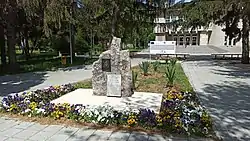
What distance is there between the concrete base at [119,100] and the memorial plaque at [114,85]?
178 mm

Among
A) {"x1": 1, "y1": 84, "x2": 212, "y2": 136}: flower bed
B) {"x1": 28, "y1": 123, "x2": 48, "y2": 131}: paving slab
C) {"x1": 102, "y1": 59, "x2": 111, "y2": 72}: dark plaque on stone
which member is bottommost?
{"x1": 28, "y1": 123, "x2": 48, "y2": 131}: paving slab

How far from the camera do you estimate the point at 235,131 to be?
15.1 ft

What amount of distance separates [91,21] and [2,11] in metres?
8.23

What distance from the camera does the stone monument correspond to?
6830 mm

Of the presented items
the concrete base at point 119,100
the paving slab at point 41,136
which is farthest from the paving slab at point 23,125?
the concrete base at point 119,100

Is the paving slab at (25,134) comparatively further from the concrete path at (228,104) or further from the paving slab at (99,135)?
the concrete path at (228,104)

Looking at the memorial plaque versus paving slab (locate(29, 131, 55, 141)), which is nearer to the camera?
paving slab (locate(29, 131, 55, 141))

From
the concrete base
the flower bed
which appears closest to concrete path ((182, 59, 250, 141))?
the flower bed

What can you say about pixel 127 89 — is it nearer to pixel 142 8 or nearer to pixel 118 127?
pixel 118 127

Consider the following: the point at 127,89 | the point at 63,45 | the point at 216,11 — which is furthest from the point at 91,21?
the point at 127,89

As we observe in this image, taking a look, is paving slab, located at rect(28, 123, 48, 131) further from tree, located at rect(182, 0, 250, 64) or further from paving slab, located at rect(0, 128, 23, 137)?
tree, located at rect(182, 0, 250, 64)

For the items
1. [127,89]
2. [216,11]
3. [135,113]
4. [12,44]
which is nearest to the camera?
[135,113]

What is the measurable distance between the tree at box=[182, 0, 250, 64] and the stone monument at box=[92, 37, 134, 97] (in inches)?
374

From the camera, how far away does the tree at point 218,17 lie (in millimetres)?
14656
